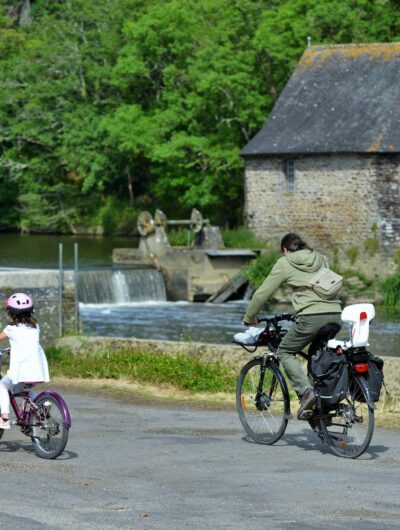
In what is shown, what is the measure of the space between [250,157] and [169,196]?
17.5 m

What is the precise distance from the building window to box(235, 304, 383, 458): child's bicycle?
118ft

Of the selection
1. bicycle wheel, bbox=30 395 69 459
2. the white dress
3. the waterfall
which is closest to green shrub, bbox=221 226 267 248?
the waterfall

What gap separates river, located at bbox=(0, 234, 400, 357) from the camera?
34688 mm

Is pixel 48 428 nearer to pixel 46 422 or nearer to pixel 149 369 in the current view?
pixel 46 422

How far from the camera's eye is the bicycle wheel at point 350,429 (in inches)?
421

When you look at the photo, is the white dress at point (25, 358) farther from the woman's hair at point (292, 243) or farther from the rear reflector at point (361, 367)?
the rear reflector at point (361, 367)

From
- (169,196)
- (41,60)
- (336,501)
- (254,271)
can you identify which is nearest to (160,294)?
(254,271)

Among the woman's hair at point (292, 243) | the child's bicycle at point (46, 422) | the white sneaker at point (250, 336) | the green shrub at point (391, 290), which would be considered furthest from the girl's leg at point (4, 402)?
the green shrub at point (391, 290)

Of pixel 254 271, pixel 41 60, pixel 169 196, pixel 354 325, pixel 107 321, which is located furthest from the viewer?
pixel 41 60

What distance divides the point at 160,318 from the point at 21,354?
92.3ft

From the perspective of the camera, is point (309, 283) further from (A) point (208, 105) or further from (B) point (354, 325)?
(A) point (208, 105)

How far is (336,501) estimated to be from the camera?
29.8ft

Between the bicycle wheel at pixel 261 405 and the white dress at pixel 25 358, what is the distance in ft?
5.68

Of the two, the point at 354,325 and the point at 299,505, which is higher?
the point at 354,325
